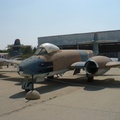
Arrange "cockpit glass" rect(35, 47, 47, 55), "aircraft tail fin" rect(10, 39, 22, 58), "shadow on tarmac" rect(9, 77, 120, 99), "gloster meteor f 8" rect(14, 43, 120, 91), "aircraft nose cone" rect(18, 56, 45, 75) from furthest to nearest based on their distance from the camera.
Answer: "aircraft tail fin" rect(10, 39, 22, 58) < "cockpit glass" rect(35, 47, 47, 55) < "gloster meteor f 8" rect(14, 43, 120, 91) < "aircraft nose cone" rect(18, 56, 45, 75) < "shadow on tarmac" rect(9, 77, 120, 99)

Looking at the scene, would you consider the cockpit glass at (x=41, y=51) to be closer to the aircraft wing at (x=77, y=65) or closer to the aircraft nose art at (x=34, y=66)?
the aircraft nose art at (x=34, y=66)

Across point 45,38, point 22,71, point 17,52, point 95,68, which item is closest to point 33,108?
point 22,71

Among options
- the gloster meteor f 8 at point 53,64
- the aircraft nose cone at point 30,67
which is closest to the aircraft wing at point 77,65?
the gloster meteor f 8 at point 53,64

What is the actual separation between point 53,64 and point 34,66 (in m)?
1.70

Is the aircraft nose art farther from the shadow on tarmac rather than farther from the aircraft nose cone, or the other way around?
the shadow on tarmac

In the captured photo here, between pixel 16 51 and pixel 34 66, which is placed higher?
pixel 16 51

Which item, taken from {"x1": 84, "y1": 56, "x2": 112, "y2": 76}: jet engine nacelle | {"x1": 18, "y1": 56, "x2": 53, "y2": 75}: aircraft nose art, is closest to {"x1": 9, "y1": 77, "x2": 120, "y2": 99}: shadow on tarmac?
{"x1": 84, "y1": 56, "x2": 112, "y2": 76}: jet engine nacelle

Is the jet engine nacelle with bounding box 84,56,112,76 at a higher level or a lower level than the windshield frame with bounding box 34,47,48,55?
lower

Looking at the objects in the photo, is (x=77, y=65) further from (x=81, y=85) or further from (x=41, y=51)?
(x=41, y=51)

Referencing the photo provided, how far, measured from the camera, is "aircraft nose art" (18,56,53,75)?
12.2 m

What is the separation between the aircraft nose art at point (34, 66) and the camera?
1220 cm

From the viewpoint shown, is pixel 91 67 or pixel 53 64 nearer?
pixel 53 64

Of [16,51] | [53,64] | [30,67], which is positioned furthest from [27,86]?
[16,51]

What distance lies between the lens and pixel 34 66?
40.8 feet
